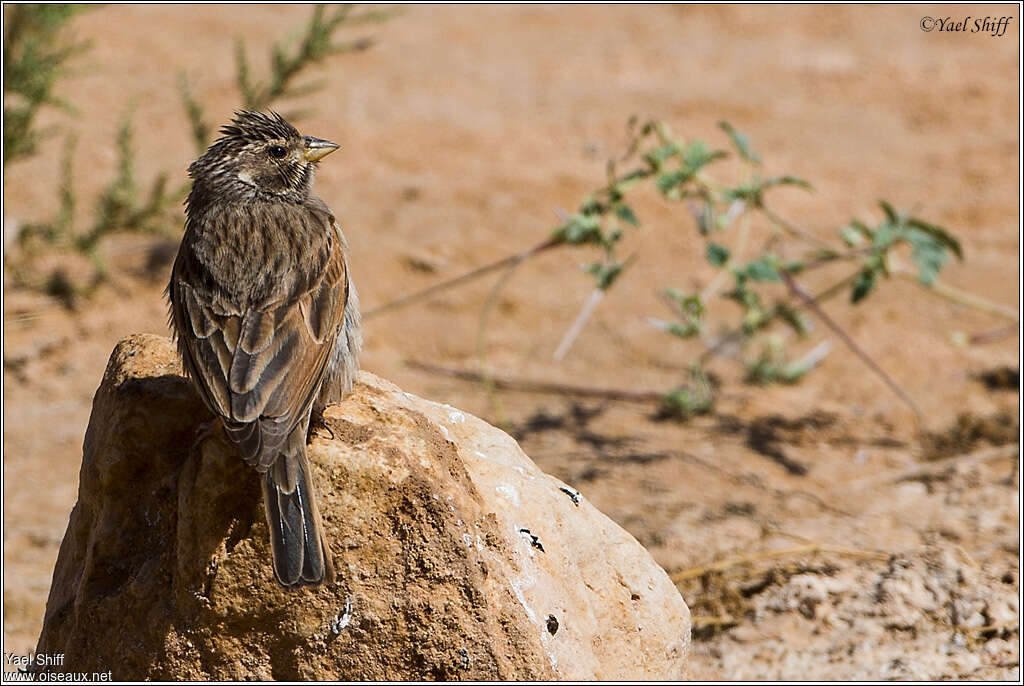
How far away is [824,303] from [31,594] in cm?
473

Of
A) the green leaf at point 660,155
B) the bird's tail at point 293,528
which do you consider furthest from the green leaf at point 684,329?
the bird's tail at point 293,528

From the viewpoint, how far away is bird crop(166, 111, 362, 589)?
10.4 ft

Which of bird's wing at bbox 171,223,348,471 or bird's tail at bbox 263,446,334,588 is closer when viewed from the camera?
bird's tail at bbox 263,446,334,588

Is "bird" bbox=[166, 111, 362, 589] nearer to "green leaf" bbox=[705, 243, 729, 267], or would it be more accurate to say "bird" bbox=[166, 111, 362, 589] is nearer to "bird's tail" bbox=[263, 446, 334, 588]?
"bird's tail" bbox=[263, 446, 334, 588]

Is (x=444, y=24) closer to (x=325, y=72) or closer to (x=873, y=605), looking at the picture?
(x=325, y=72)

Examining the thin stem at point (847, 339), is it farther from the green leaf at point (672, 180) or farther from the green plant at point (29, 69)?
the green plant at point (29, 69)

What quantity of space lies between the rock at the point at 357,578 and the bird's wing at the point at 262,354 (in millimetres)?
127

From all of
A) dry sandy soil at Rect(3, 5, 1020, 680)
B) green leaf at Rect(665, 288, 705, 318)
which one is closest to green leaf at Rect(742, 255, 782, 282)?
green leaf at Rect(665, 288, 705, 318)

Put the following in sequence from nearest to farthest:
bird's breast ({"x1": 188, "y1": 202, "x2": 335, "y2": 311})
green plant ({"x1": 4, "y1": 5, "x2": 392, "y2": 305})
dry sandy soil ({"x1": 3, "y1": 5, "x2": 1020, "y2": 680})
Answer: bird's breast ({"x1": 188, "y1": 202, "x2": 335, "y2": 311}), dry sandy soil ({"x1": 3, "y1": 5, "x2": 1020, "y2": 680}), green plant ({"x1": 4, "y1": 5, "x2": 392, "y2": 305})

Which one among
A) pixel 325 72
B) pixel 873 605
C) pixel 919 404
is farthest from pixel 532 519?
pixel 325 72

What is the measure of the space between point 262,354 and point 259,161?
1128 millimetres

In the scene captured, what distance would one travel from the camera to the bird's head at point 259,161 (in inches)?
175

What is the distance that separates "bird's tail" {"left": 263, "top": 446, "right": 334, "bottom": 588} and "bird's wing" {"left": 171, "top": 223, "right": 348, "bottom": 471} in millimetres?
55

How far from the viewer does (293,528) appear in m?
3.12
